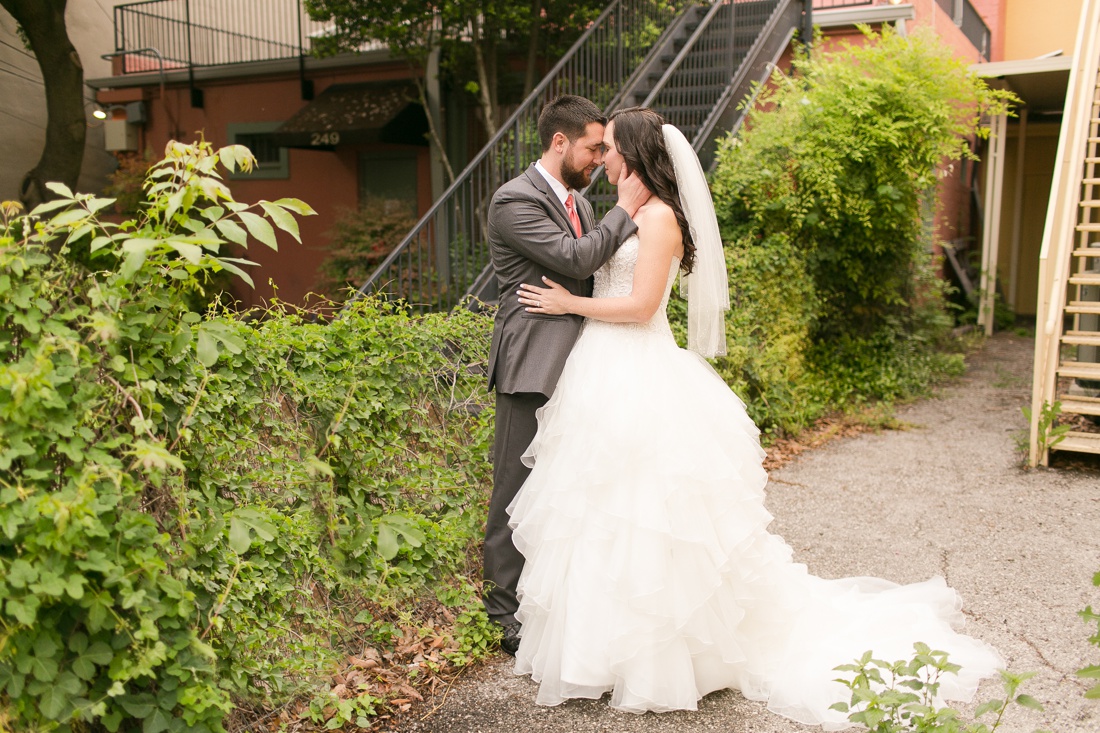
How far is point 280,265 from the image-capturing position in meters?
15.3

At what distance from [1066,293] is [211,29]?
15057mm

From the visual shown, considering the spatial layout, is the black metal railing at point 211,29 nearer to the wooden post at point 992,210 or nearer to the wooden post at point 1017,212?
the wooden post at point 992,210

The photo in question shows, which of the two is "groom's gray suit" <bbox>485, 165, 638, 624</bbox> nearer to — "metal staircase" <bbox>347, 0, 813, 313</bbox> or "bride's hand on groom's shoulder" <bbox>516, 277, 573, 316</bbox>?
"bride's hand on groom's shoulder" <bbox>516, 277, 573, 316</bbox>

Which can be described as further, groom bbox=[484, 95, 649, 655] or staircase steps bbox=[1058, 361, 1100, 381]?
staircase steps bbox=[1058, 361, 1100, 381]

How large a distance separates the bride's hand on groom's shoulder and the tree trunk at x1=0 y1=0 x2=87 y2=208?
10.3m

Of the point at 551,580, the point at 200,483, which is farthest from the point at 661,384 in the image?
the point at 200,483

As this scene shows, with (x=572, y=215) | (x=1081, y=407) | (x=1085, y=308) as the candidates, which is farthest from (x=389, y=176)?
(x=572, y=215)

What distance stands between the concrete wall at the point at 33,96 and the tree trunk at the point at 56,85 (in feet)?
8.25

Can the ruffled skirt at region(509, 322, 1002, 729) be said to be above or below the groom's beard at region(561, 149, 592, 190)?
below

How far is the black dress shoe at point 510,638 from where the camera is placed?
3.74m

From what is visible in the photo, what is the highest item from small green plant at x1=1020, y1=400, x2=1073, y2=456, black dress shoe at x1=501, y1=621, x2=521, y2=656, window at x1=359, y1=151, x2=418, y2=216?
window at x1=359, y1=151, x2=418, y2=216

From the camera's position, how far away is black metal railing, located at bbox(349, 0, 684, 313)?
25.7 ft

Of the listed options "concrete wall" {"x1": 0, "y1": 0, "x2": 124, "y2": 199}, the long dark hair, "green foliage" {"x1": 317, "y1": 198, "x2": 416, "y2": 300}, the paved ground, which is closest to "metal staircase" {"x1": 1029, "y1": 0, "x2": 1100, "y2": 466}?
the paved ground

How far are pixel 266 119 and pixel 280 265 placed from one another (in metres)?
2.60
